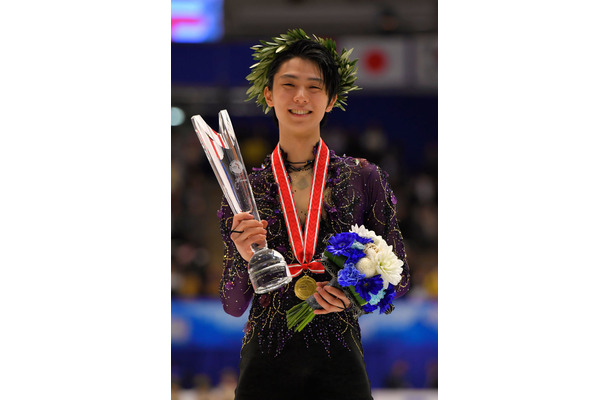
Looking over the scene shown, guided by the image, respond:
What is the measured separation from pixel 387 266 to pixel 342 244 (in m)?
0.20

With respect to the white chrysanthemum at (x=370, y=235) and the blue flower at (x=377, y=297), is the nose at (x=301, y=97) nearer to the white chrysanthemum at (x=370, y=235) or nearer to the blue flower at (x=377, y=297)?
the white chrysanthemum at (x=370, y=235)

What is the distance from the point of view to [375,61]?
13.4 feet

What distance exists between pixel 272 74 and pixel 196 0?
3.05 ft

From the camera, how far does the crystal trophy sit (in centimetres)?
302

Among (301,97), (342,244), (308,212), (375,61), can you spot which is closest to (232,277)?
(308,212)

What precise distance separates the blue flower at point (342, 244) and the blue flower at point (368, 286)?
0.12 m

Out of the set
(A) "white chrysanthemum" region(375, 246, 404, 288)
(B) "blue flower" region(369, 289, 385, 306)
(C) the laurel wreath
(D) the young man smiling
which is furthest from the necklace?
(B) "blue flower" region(369, 289, 385, 306)

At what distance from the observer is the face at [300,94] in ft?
10.9

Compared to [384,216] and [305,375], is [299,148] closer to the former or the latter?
[384,216]

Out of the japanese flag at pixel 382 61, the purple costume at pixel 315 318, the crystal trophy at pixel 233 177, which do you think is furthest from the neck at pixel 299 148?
the japanese flag at pixel 382 61

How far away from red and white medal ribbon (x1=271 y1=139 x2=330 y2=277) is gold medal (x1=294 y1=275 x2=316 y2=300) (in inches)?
1.8

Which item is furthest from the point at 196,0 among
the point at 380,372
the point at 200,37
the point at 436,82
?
the point at 380,372

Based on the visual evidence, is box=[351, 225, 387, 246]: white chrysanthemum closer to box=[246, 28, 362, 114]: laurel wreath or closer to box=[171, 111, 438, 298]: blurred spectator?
box=[246, 28, 362, 114]: laurel wreath

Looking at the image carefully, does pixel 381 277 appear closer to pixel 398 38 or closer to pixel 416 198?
pixel 416 198
